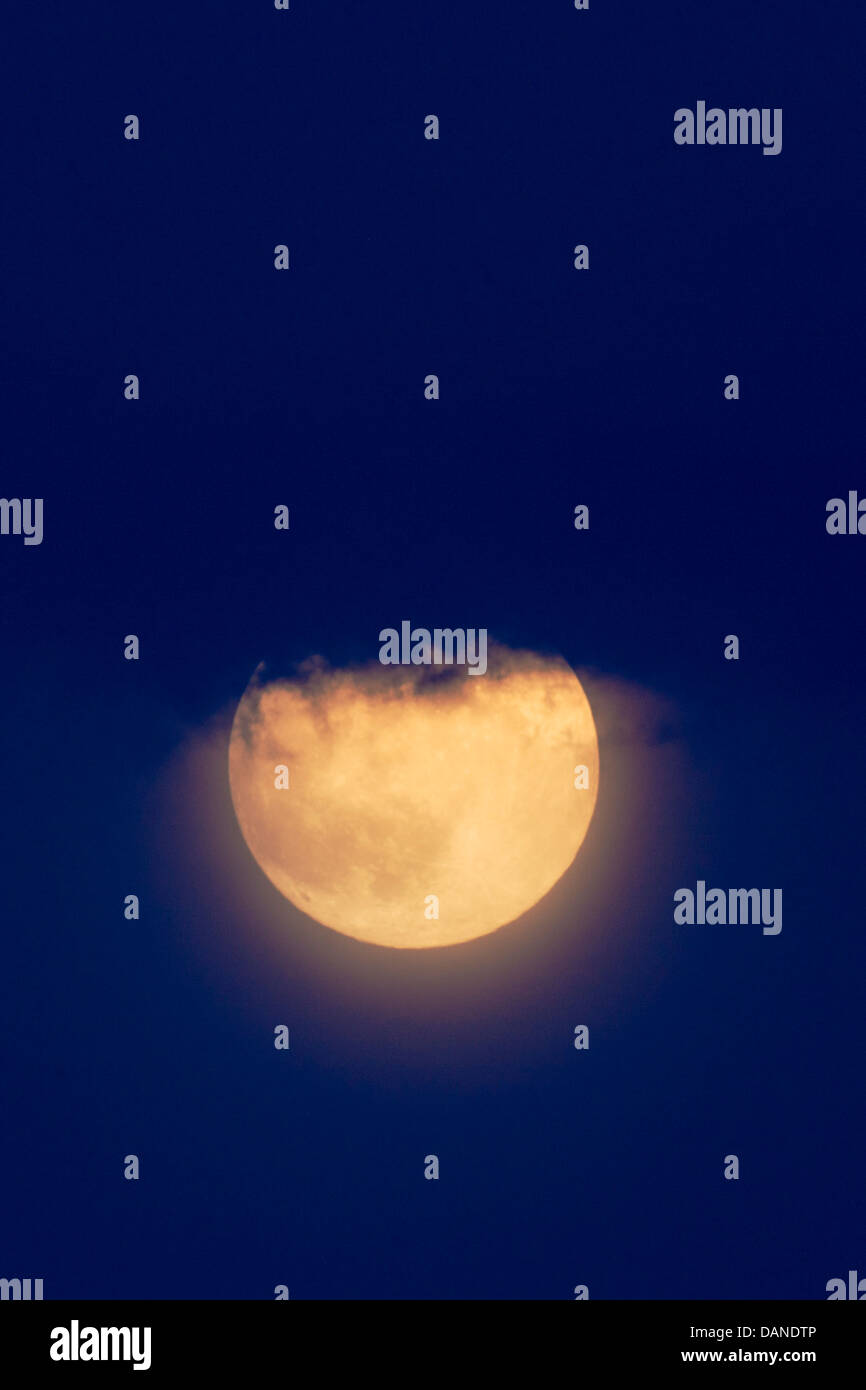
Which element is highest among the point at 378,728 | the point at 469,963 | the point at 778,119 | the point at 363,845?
the point at 778,119

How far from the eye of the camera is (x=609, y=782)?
21.6 m

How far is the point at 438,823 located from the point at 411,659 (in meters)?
2.37

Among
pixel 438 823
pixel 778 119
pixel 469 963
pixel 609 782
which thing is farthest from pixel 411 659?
pixel 778 119

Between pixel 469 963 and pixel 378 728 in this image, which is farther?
pixel 469 963

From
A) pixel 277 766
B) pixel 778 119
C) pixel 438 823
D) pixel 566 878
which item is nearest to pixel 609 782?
pixel 566 878

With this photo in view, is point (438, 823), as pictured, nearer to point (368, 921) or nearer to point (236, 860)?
point (368, 921)

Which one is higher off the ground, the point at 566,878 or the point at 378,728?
the point at 378,728

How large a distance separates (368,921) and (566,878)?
3.12m

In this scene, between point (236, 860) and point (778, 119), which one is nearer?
point (778, 119)

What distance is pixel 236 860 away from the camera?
2194 centimetres
